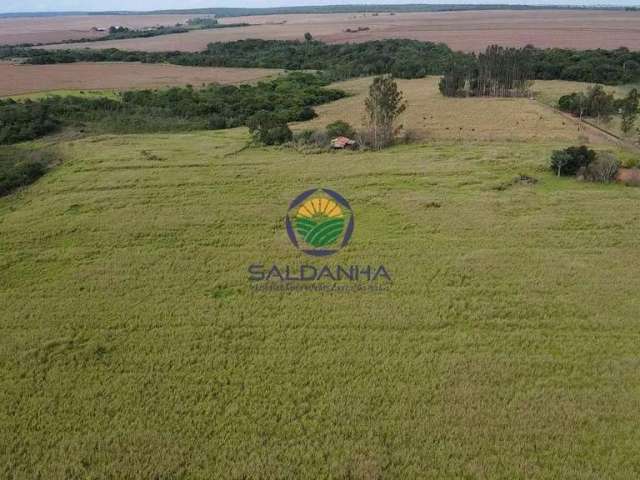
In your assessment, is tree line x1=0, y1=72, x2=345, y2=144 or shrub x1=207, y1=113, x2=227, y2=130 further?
shrub x1=207, y1=113, x2=227, y2=130

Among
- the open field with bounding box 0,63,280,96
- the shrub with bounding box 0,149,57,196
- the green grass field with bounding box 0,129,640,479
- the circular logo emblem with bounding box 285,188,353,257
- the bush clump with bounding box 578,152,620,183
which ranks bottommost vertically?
the green grass field with bounding box 0,129,640,479

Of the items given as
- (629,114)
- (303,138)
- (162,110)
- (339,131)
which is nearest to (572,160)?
(629,114)

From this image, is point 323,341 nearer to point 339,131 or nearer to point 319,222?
point 319,222

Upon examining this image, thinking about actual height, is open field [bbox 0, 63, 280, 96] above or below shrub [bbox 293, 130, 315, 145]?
above

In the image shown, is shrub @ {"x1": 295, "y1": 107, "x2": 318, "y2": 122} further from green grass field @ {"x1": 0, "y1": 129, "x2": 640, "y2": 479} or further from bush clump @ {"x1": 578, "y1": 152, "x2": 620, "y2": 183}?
bush clump @ {"x1": 578, "y1": 152, "x2": 620, "y2": 183}

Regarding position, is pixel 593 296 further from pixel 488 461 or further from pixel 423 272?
pixel 488 461

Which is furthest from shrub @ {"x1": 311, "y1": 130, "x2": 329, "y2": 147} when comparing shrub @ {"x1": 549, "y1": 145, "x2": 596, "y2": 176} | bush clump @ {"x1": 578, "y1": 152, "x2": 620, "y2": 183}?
bush clump @ {"x1": 578, "y1": 152, "x2": 620, "y2": 183}

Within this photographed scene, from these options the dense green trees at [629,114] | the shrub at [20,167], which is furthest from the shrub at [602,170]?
the shrub at [20,167]

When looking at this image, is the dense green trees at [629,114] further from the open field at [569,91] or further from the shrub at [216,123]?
the shrub at [216,123]
